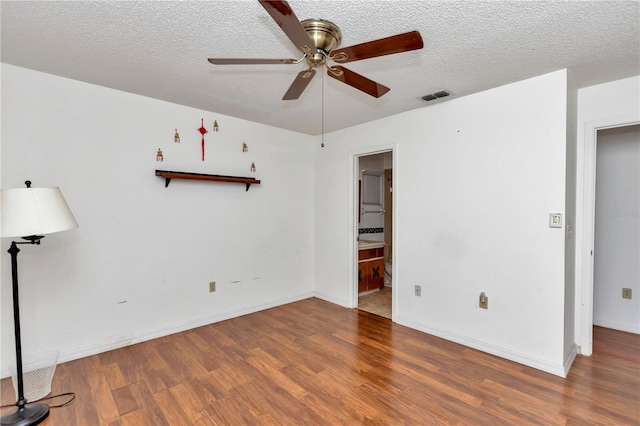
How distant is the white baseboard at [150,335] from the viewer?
8.58 feet

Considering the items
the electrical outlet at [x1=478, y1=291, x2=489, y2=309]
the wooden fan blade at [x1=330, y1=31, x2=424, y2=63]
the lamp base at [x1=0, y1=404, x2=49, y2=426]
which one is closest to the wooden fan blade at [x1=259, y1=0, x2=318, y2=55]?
the wooden fan blade at [x1=330, y1=31, x2=424, y2=63]

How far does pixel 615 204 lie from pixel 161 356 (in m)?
4.98

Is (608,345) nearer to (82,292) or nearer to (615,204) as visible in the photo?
(615,204)

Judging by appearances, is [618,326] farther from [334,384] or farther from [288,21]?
[288,21]

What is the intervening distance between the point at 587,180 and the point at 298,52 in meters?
2.72

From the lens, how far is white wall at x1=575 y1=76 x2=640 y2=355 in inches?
102

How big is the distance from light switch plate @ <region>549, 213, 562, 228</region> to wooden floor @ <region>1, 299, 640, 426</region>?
3.87ft

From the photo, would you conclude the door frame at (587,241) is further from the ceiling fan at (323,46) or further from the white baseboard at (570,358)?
the ceiling fan at (323,46)

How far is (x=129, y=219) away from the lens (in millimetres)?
2906

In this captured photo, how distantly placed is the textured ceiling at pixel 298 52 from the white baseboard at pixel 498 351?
91.7 inches

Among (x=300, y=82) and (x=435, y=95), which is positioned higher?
(x=435, y=95)

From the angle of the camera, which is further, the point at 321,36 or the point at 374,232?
the point at 374,232

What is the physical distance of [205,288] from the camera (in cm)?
343

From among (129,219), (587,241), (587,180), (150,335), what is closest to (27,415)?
(150,335)
